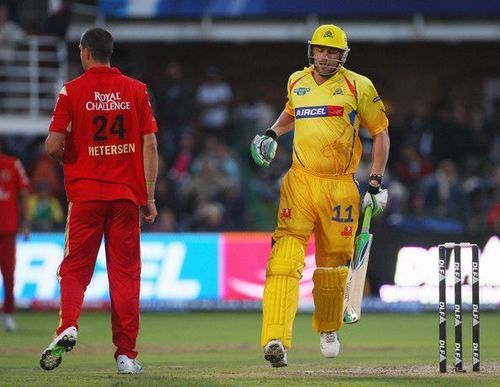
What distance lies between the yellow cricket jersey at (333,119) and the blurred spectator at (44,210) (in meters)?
10.3

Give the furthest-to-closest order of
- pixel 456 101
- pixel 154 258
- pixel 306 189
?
1. pixel 456 101
2. pixel 154 258
3. pixel 306 189

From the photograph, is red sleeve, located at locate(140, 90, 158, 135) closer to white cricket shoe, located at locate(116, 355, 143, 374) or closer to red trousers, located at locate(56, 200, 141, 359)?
red trousers, located at locate(56, 200, 141, 359)

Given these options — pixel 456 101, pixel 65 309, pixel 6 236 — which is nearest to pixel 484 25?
pixel 456 101

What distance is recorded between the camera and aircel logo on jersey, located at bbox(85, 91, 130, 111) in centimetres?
958

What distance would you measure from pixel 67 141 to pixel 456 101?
18773mm

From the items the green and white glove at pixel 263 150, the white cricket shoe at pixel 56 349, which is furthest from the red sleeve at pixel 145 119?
the white cricket shoe at pixel 56 349

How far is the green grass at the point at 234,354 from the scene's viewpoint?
918 centimetres

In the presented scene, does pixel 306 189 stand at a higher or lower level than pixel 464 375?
higher

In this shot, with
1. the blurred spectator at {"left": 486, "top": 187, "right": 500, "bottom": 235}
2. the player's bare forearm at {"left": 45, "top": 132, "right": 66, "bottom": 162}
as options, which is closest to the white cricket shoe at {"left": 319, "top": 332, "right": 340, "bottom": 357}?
the player's bare forearm at {"left": 45, "top": 132, "right": 66, "bottom": 162}

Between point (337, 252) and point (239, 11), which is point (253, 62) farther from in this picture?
point (337, 252)

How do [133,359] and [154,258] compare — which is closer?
[133,359]

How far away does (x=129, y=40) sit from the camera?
25.4 m

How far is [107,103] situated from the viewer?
9.62 metres

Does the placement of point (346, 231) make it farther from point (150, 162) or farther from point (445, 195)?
point (445, 195)
